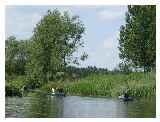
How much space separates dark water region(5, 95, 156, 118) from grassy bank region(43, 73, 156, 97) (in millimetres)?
141

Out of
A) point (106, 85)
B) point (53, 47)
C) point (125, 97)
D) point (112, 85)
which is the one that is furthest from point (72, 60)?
point (125, 97)

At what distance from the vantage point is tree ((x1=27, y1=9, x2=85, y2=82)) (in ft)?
41.4

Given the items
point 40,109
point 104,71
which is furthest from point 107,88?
point 40,109

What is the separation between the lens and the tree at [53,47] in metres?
12.6

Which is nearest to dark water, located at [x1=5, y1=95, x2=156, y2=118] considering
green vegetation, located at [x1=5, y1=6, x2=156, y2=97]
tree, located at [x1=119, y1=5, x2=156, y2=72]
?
green vegetation, located at [x1=5, y1=6, x2=156, y2=97]

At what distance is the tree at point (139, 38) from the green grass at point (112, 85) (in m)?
0.23

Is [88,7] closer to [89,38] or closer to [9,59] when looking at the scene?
[89,38]

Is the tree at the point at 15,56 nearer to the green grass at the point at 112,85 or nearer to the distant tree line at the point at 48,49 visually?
the distant tree line at the point at 48,49

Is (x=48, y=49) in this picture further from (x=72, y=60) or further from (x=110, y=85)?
(x=110, y=85)

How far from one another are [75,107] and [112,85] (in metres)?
0.92

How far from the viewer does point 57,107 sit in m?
12.5

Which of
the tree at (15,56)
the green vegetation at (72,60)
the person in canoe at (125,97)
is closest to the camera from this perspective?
the tree at (15,56)

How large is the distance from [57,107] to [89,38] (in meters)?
1.23

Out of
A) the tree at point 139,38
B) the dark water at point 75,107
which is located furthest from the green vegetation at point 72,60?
the dark water at point 75,107
